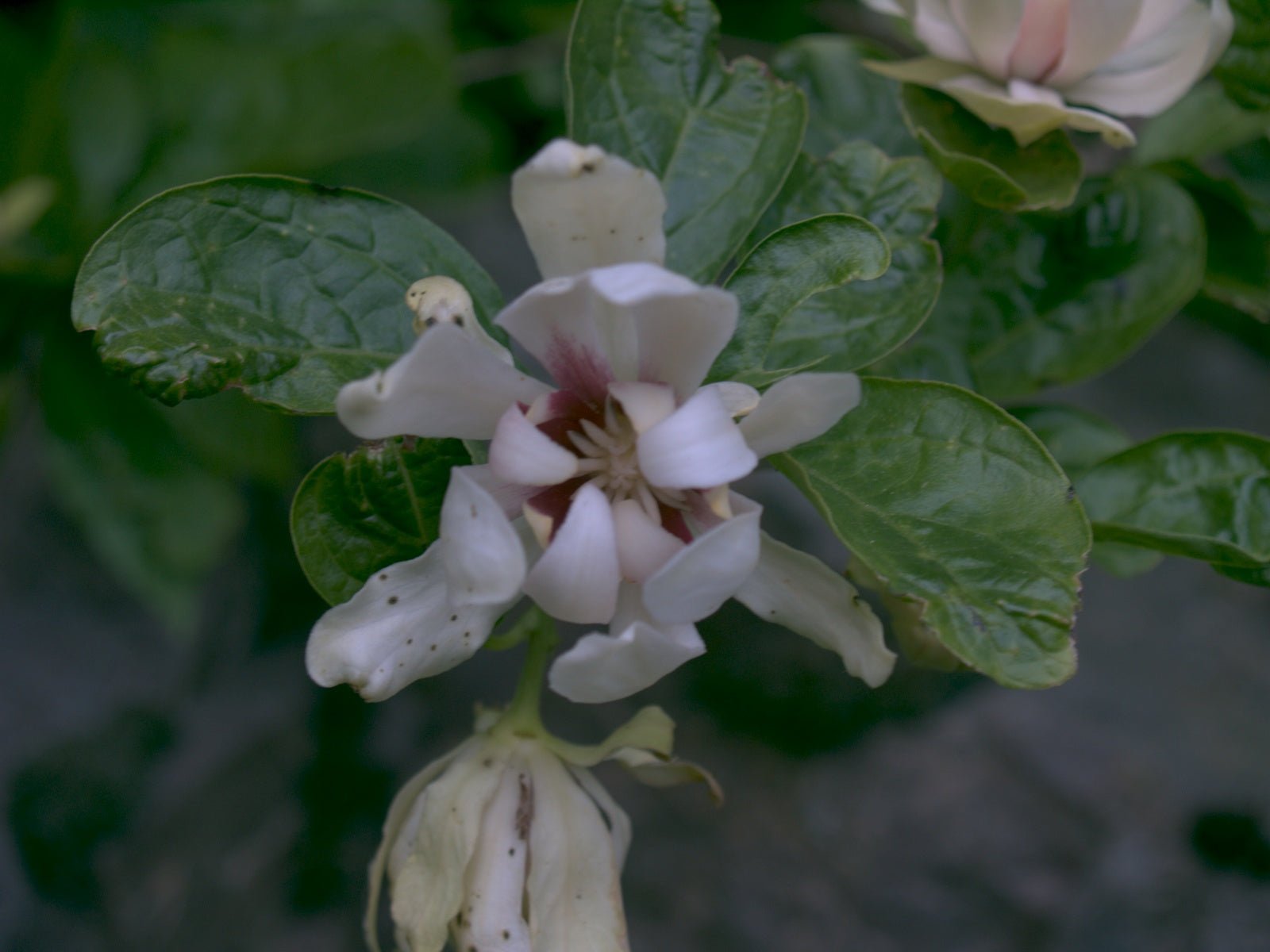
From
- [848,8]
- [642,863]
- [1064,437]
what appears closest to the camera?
[1064,437]

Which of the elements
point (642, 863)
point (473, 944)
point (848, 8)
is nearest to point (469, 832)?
point (473, 944)

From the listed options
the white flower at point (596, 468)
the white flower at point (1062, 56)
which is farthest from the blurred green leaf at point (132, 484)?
the white flower at point (1062, 56)

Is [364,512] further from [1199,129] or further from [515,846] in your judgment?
[1199,129]

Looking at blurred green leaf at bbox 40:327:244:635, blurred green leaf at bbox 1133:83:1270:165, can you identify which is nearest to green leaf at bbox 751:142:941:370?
blurred green leaf at bbox 1133:83:1270:165

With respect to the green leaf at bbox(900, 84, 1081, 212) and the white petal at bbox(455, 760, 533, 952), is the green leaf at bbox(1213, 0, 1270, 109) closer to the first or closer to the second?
the green leaf at bbox(900, 84, 1081, 212)

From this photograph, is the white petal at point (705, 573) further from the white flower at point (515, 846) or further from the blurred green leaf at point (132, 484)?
the blurred green leaf at point (132, 484)

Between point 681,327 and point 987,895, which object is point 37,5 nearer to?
point 681,327
